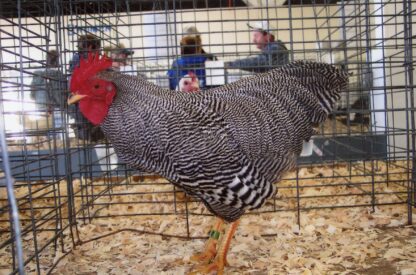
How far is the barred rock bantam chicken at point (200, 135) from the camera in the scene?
235 centimetres

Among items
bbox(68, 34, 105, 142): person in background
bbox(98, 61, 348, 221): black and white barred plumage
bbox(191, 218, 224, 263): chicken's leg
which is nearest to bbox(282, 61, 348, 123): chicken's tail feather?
bbox(98, 61, 348, 221): black and white barred plumage

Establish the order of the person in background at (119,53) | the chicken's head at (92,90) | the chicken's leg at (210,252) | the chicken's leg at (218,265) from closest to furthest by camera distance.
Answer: the chicken's head at (92,90)
the chicken's leg at (218,265)
the chicken's leg at (210,252)
the person in background at (119,53)

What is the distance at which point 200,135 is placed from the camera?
2.38 metres

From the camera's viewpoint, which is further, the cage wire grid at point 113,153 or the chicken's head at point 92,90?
the cage wire grid at point 113,153

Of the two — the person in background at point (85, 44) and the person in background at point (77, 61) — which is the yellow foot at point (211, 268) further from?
the person in background at point (85, 44)

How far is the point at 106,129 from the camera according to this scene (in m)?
2.44

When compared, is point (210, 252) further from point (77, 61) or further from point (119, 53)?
point (119, 53)

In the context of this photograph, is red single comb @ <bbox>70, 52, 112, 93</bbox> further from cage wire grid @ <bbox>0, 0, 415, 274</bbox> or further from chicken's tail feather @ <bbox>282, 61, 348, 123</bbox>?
chicken's tail feather @ <bbox>282, 61, 348, 123</bbox>

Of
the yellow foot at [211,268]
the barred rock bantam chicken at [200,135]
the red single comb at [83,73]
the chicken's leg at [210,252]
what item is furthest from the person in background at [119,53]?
the yellow foot at [211,268]

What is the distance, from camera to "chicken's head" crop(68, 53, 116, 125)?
233 centimetres

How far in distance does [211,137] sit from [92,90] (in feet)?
2.87

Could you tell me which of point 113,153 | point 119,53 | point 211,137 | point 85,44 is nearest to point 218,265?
point 211,137

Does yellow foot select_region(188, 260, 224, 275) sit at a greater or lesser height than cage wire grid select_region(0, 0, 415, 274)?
lesser

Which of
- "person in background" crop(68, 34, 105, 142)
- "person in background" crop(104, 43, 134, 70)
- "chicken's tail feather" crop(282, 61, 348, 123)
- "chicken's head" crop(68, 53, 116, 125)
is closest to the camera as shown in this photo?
"chicken's head" crop(68, 53, 116, 125)
